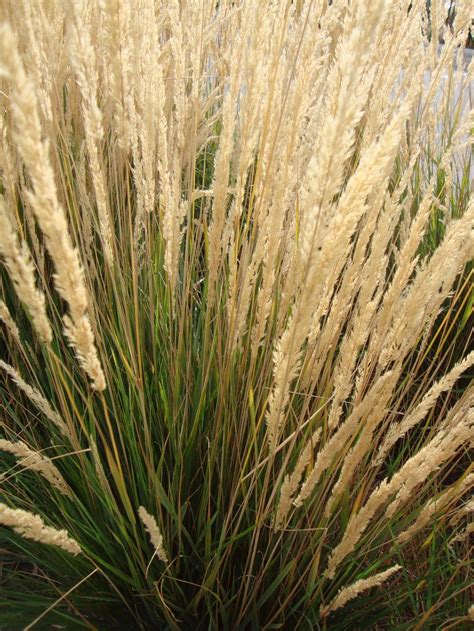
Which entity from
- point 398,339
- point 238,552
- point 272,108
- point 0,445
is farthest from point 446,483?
point 0,445

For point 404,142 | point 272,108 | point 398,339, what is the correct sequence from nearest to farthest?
1. point 398,339
2. point 272,108
3. point 404,142

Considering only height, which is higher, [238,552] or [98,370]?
[98,370]

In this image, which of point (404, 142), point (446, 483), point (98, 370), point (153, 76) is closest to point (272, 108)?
point (153, 76)

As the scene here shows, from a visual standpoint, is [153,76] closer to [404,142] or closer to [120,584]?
[120,584]

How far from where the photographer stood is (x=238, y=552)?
119cm

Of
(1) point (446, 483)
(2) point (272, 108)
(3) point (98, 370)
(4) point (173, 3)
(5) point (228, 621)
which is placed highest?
(4) point (173, 3)

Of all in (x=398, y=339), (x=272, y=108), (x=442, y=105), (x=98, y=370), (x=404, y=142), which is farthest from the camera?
(x=442, y=105)

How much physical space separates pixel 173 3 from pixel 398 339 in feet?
2.66

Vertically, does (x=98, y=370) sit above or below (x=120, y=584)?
above

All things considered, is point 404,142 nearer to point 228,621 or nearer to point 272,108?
point 272,108

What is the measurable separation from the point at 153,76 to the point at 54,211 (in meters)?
0.56

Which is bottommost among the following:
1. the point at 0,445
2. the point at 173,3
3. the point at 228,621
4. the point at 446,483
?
the point at 446,483

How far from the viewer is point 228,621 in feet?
3.67

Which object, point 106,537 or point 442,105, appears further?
point 442,105
